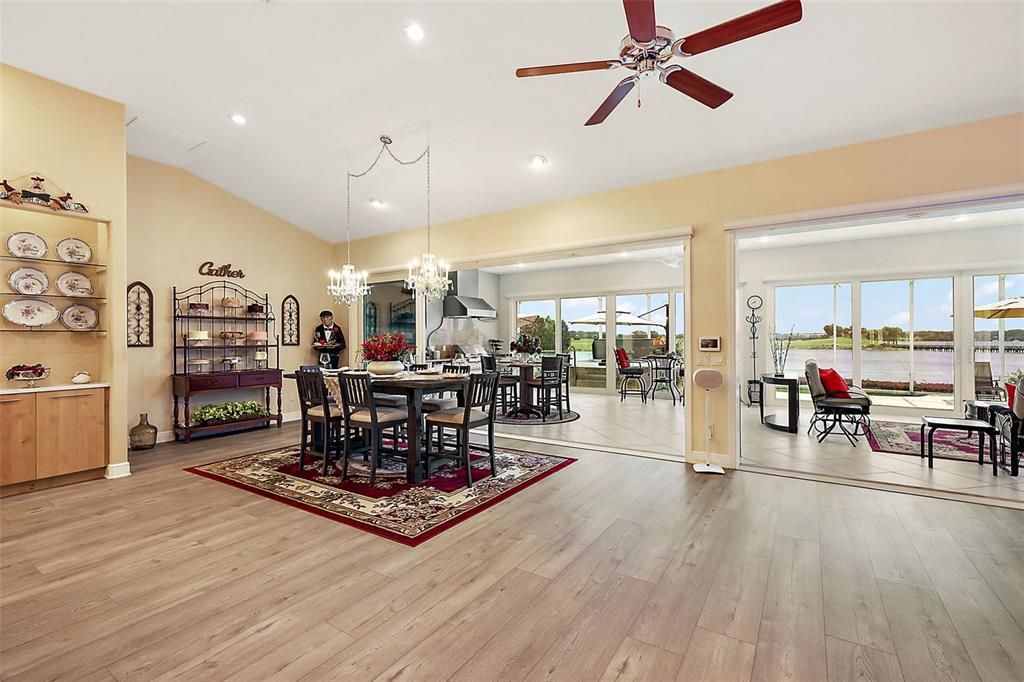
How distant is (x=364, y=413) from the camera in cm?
409

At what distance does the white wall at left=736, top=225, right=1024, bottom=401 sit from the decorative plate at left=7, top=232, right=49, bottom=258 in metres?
7.72

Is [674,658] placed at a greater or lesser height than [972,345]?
lesser

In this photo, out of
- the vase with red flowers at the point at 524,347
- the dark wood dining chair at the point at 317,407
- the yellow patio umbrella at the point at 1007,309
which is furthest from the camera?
the vase with red flowers at the point at 524,347

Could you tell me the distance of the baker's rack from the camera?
5969 mm

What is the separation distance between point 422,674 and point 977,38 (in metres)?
4.75

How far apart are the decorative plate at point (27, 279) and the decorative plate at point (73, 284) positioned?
9cm

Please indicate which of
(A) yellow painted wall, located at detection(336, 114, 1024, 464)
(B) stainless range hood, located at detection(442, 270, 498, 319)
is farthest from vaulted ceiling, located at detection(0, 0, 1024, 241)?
(B) stainless range hood, located at detection(442, 270, 498, 319)

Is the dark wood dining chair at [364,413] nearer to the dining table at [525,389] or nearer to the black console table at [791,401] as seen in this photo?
the dining table at [525,389]

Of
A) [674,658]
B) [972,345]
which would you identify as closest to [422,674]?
[674,658]

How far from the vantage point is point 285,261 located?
7113 mm

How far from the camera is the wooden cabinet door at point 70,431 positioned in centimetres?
390

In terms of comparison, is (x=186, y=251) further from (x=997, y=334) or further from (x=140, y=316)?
(x=997, y=334)

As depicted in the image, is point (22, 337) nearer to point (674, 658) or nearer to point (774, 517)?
point (674, 658)

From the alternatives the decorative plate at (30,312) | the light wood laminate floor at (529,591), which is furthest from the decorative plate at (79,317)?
the light wood laminate floor at (529,591)
